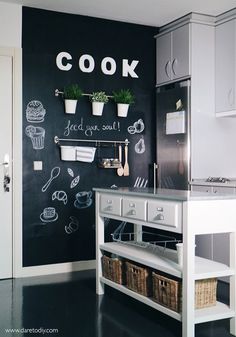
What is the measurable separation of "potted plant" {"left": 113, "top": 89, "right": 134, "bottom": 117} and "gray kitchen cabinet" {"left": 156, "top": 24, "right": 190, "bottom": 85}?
457mm

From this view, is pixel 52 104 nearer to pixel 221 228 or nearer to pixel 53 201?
pixel 53 201

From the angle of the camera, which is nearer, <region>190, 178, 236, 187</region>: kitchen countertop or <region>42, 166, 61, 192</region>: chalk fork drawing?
<region>190, 178, 236, 187</region>: kitchen countertop

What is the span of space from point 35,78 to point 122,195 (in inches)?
67.5

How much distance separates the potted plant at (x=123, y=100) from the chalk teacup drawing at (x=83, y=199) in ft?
2.95

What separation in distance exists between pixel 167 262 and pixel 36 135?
6.66ft

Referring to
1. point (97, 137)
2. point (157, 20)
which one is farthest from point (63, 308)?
point (157, 20)

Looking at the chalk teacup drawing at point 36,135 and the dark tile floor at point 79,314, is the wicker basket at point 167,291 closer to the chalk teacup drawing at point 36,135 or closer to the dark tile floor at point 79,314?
the dark tile floor at point 79,314

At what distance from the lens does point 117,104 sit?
463cm

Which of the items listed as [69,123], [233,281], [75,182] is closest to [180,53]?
[69,123]

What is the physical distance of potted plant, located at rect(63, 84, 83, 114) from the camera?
14.1 feet

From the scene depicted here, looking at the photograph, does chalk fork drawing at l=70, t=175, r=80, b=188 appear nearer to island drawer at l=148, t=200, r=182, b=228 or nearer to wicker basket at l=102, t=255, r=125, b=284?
wicker basket at l=102, t=255, r=125, b=284

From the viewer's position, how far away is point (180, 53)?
4512 millimetres

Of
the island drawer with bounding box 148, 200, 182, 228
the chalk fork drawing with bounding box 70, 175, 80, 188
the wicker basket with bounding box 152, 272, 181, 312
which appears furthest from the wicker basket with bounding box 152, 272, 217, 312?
the chalk fork drawing with bounding box 70, 175, 80, 188

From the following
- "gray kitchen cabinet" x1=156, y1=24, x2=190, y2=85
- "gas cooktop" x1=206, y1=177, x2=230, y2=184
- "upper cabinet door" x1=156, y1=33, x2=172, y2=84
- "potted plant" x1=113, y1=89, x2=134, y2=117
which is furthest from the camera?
"upper cabinet door" x1=156, y1=33, x2=172, y2=84
